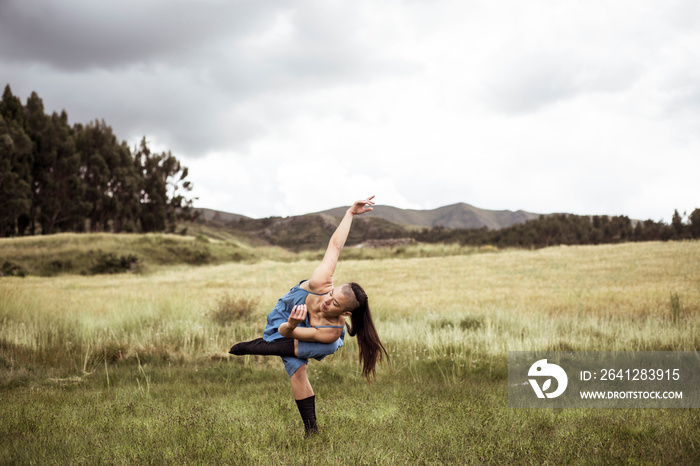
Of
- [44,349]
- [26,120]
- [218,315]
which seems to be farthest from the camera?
[26,120]

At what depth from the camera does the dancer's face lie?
3.83 m

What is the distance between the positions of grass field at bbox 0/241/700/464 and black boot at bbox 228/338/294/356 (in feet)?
2.61

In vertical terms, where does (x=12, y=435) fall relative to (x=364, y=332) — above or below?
below

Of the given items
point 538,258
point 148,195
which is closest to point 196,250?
point 148,195

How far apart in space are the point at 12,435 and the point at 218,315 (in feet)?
23.7

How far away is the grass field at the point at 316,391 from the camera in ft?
12.9

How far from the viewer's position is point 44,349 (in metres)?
8.63

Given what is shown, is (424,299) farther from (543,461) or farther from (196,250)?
(196,250)

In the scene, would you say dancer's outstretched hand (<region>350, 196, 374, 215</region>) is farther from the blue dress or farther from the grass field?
the grass field

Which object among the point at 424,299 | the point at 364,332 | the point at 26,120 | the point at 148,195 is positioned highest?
the point at 26,120

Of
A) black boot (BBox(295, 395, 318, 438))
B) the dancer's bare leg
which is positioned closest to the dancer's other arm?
the dancer's bare leg

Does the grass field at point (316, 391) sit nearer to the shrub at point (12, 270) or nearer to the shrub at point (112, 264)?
the shrub at point (12, 270)

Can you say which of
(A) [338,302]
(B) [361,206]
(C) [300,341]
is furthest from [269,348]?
(B) [361,206]

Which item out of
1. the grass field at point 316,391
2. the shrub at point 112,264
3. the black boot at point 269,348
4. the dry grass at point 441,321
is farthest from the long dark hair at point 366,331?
the shrub at point 112,264
